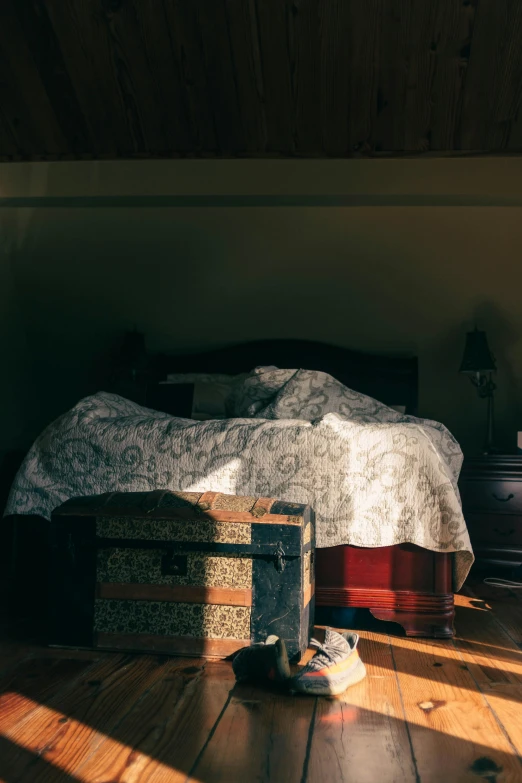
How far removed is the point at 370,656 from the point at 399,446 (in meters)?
0.70

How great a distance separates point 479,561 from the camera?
12.5ft

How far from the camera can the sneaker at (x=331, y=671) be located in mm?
1862

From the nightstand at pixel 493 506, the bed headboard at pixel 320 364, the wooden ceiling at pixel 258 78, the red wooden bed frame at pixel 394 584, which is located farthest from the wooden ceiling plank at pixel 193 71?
the red wooden bed frame at pixel 394 584

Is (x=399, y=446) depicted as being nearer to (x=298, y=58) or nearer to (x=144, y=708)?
(x=144, y=708)

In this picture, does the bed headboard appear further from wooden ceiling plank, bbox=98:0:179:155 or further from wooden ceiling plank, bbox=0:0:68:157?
wooden ceiling plank, bbox=0:0:68:157

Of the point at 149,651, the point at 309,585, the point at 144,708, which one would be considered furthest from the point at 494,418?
the point at 144,708

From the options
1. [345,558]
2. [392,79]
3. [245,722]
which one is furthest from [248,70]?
[245,722]

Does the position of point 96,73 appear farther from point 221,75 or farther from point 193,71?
point 221,75

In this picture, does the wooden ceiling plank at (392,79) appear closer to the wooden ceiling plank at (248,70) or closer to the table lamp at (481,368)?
the wooden ceiling plank at (248,70)

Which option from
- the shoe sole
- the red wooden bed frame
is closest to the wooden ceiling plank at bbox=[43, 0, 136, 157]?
the red wooden bed frame

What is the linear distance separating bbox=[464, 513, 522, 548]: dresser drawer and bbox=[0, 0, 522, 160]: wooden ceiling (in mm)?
1974

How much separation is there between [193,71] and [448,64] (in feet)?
4.04

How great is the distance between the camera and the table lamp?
13.9ft

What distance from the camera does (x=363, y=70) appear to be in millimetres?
3537
